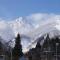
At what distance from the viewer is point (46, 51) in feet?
149

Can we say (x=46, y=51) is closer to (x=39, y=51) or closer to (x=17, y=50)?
(x=39, y=51)

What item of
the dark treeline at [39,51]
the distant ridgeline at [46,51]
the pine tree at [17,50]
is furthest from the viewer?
the pine tree at [17,50]

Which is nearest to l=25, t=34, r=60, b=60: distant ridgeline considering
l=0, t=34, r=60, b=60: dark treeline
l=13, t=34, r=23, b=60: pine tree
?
l=0, t=34, r=60, b=60: dark treeline

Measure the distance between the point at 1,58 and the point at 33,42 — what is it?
934cm

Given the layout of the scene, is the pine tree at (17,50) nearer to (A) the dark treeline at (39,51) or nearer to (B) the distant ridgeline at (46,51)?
(A) the dark treeline at (39,51)

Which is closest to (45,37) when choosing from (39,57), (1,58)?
(39,57)

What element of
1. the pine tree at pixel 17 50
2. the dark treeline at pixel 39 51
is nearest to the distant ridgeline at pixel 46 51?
the dark treeline at pixel 39 51

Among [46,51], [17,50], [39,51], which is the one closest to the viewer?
[46,51]

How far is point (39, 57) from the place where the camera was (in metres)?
45.0

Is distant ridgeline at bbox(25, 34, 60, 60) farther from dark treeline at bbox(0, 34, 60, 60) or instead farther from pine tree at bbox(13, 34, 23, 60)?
pine tree at bbox(13, 34, 23, 60)

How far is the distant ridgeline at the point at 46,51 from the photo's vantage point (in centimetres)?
4425

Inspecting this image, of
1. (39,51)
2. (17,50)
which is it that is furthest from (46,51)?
(17,50)

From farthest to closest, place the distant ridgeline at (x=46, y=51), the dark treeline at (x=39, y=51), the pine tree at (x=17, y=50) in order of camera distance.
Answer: the pine tree at (x=17, y=50) < the dark treeline at (x=39, y=51) < the distant ridgeline at (x=46, y=51)

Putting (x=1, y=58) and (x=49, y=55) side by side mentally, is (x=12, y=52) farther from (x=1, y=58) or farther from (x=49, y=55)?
(x=49, y=55)
